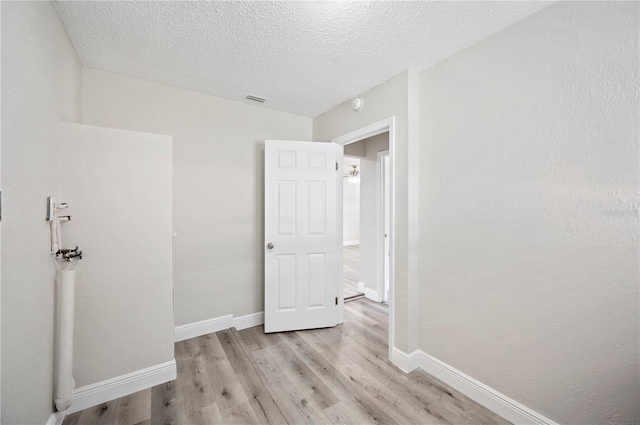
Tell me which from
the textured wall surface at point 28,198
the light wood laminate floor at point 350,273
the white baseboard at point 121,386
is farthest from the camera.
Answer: the light wood laminate floor at point 350,273

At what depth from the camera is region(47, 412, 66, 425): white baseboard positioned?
141 centimetres

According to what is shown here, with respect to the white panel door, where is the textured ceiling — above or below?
above

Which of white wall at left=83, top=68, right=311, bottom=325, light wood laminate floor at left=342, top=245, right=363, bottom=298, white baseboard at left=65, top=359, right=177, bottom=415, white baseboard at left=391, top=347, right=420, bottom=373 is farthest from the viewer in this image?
light wood laminate floor at left=342, top=245, right=363, bottom=298

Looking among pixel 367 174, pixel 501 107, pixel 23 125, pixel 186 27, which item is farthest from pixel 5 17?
pixel 367 174

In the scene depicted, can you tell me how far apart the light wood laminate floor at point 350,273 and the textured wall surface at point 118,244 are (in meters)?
2.61

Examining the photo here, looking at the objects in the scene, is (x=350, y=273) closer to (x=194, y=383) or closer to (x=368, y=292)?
(x=368, y=292)

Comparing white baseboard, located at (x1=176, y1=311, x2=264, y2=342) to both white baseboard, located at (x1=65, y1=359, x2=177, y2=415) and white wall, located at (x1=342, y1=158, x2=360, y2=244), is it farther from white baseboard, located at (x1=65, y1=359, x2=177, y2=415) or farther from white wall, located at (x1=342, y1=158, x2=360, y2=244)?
white wall, located at (x1=342, y1=158, x2=360, y2=244)

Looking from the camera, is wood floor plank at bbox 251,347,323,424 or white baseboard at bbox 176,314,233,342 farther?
white baseboard at bbox 176,314,233,342

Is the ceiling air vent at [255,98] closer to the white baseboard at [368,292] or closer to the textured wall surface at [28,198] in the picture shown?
the textured wall surface at [28,198]

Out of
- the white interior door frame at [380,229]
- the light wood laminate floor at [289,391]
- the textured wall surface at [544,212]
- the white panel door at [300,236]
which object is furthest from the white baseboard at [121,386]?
the white interior door frame at [380,229]

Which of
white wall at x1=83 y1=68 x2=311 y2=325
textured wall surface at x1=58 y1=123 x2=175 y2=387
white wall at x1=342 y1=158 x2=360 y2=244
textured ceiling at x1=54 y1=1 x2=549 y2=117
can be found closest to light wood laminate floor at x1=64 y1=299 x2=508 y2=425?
textured wall surface at x1=58 y1=123 x2=175 y2=387

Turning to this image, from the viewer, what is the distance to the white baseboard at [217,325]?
8.28 ft

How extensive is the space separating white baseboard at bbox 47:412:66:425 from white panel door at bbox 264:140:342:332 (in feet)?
4.99

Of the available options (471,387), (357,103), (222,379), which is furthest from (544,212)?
(222,379)
